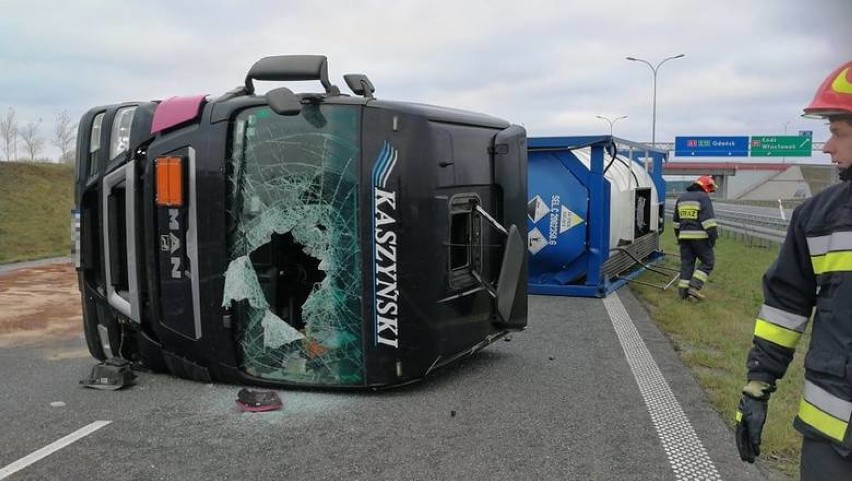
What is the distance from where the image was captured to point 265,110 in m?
4.06

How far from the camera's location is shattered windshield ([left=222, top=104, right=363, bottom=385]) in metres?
3.99

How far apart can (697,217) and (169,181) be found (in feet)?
23.1

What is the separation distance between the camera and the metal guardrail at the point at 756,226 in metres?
14.8

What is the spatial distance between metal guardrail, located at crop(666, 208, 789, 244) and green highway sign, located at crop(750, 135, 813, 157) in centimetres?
2892

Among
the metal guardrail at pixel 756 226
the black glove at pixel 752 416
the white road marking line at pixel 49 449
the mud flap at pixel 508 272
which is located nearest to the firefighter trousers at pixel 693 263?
the mud flap at pixel 508 272

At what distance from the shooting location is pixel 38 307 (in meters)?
7.74

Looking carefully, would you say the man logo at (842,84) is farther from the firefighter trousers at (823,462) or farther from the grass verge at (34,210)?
the grass verge at (34,210)

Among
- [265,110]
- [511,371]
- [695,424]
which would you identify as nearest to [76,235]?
[265,110]

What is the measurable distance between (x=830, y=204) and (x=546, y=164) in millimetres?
7028

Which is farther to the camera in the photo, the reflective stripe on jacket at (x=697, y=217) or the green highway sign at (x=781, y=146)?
the green highway sign at (x=781, y=146)

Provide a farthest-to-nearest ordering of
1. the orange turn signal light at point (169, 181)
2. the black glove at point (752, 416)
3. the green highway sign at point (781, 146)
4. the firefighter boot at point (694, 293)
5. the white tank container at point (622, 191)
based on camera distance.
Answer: the green highway sign at point (781, 146) → the white tank container at point (622, 191) → the firefighter boot at point (694, 293) → the orange turn signal light at point (169, 181) → the black glove at point (752, 416)

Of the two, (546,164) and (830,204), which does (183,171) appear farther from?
(546,164)

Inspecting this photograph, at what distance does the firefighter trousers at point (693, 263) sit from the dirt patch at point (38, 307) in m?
7.29

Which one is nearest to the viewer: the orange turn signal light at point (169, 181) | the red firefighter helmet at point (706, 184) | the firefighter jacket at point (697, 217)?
the orange turn signal light at point (169, 181)
